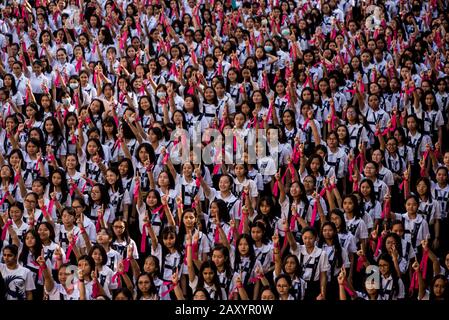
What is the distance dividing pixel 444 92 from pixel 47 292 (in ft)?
17.4

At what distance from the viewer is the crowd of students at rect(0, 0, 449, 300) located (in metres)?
7.01

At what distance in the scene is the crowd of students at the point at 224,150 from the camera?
701 centimetres

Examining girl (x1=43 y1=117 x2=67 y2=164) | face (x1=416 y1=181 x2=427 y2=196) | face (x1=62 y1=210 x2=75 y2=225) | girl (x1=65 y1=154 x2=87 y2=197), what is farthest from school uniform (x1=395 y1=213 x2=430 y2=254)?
girl (x1=43 y1=117 x2=67 y2=164)

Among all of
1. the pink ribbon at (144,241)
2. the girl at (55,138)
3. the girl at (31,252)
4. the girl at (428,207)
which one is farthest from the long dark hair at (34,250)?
the girl at (428,207)

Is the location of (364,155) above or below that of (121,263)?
above

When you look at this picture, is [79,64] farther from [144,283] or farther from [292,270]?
[292,270]

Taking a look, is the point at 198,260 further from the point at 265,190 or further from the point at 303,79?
the point at 303,79

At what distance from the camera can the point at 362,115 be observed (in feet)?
31.5

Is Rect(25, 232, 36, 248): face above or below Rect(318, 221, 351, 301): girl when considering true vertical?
above

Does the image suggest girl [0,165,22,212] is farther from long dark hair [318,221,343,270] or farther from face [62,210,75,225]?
long dark hair [318,221,343,270]

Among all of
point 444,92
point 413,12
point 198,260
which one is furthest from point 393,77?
point 198,260

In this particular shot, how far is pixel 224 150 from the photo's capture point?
8.73 m
